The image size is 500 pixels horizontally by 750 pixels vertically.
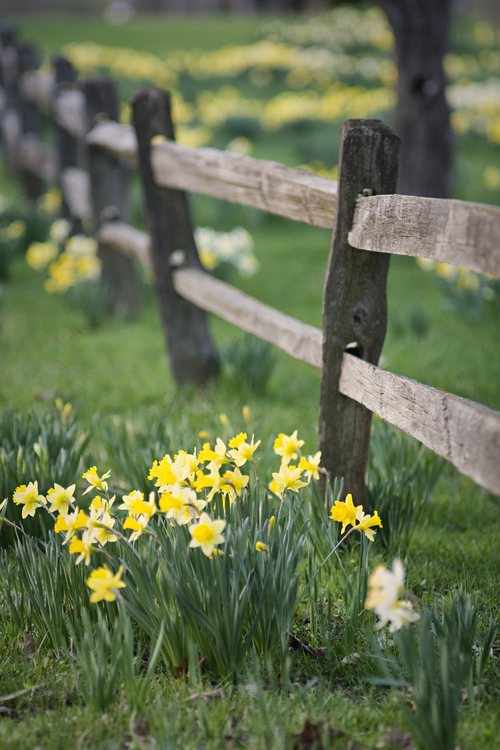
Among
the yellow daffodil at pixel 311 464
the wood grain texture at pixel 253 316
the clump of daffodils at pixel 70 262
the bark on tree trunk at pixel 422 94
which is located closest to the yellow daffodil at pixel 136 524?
the yellow daffodil at pixel 311 464

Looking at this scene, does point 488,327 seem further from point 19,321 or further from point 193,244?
point 19,321

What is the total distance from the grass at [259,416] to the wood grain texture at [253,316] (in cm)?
43

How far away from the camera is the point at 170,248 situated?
412 cm

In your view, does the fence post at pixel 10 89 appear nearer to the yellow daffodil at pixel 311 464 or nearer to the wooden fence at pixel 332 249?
the wooden fence at pixel 332 249

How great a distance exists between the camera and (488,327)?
5.01m

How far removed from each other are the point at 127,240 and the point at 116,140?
55cm

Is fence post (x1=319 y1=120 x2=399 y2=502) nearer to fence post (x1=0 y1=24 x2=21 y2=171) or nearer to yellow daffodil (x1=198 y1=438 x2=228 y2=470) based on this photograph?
yellow daffodil (x1=198 y1=438 x2=228 y2=470)

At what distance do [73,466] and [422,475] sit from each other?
1104 mm

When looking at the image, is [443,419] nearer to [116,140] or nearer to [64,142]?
[116,140]

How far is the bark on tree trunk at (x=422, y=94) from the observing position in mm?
6242

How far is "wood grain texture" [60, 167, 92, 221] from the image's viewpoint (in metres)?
5.87

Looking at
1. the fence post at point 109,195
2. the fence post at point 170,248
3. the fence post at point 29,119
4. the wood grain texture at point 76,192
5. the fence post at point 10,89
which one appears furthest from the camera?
the fence post at point 10,89

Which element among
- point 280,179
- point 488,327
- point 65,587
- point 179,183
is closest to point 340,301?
point 280,179

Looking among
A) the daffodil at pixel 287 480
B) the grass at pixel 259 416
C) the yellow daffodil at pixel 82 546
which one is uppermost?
the daffodil at pixel 287 480
